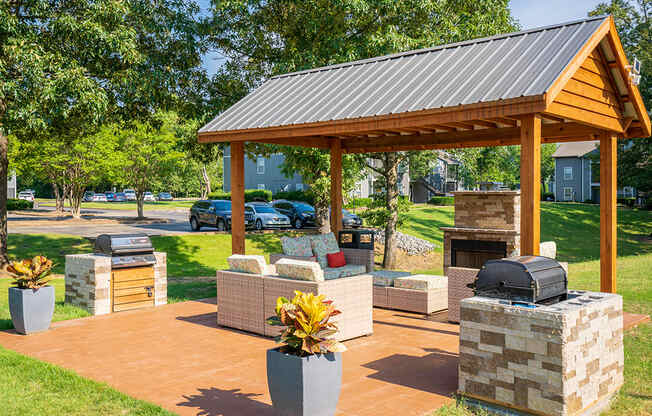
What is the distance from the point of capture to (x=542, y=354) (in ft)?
14.0

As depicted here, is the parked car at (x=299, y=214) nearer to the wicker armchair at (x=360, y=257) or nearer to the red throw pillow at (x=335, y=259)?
the wicker armchair at (x=360, y=257)

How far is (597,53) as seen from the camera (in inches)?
290

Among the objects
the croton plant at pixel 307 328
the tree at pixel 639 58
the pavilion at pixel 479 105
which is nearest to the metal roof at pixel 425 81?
the pavilion at pixel 479 105

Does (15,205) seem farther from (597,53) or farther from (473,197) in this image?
(597,53)

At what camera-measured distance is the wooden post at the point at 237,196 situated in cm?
960

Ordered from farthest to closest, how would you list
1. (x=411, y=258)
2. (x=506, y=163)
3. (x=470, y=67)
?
(x=506, y=163) < (x=411, y=258) < (x=470, y=67)

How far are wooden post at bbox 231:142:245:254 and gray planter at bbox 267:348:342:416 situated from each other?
557 centimetres

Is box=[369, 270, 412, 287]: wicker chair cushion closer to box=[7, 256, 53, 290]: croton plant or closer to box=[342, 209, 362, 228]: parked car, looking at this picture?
box=[7, 256, 53, 290]: croton plant

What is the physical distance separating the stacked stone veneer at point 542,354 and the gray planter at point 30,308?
568 centimetres

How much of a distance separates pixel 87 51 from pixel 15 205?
96.2 ft

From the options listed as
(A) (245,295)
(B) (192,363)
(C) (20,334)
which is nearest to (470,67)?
(A) (245,295)

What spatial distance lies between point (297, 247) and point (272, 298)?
2.74 metres

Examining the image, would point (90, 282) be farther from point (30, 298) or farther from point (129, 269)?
point (30, 298)

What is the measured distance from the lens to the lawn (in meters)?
5.16
